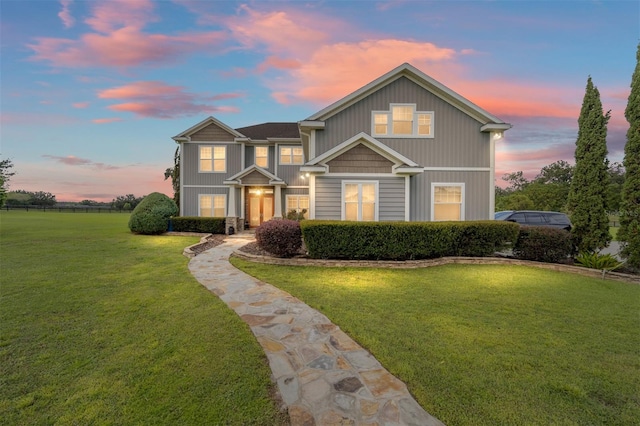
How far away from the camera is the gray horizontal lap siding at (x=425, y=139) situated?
40.9 feet

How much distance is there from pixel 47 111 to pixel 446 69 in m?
25.6

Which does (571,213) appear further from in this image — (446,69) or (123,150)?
(123,150)

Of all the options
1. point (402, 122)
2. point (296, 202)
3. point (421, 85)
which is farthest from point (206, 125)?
point (421, 85)

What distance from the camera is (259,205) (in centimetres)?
1878

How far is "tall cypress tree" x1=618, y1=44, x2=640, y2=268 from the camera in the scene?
811 centimetres

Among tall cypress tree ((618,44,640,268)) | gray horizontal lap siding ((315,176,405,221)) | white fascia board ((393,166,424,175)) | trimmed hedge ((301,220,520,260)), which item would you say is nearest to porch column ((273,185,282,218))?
gray horizontal lap siding ((315,176,405,221))

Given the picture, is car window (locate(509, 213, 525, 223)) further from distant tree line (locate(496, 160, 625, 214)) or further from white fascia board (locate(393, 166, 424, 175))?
distant tree line (locate(496, 160, 625, 214))

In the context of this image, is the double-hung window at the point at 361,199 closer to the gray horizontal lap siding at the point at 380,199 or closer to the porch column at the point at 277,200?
the gray horizontal lap siding at the point at 380,199

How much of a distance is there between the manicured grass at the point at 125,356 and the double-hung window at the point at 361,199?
6.35m

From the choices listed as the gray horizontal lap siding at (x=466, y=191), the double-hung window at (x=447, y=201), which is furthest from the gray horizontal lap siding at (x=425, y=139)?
the double-hung window at (x=447, y=201)

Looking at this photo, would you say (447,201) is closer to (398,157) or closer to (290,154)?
(398,157)

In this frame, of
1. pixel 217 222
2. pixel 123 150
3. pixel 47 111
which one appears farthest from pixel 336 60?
pixel 123 150

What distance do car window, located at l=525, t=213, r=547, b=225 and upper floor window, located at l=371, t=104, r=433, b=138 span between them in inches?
244

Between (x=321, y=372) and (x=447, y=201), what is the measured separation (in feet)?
37.4
